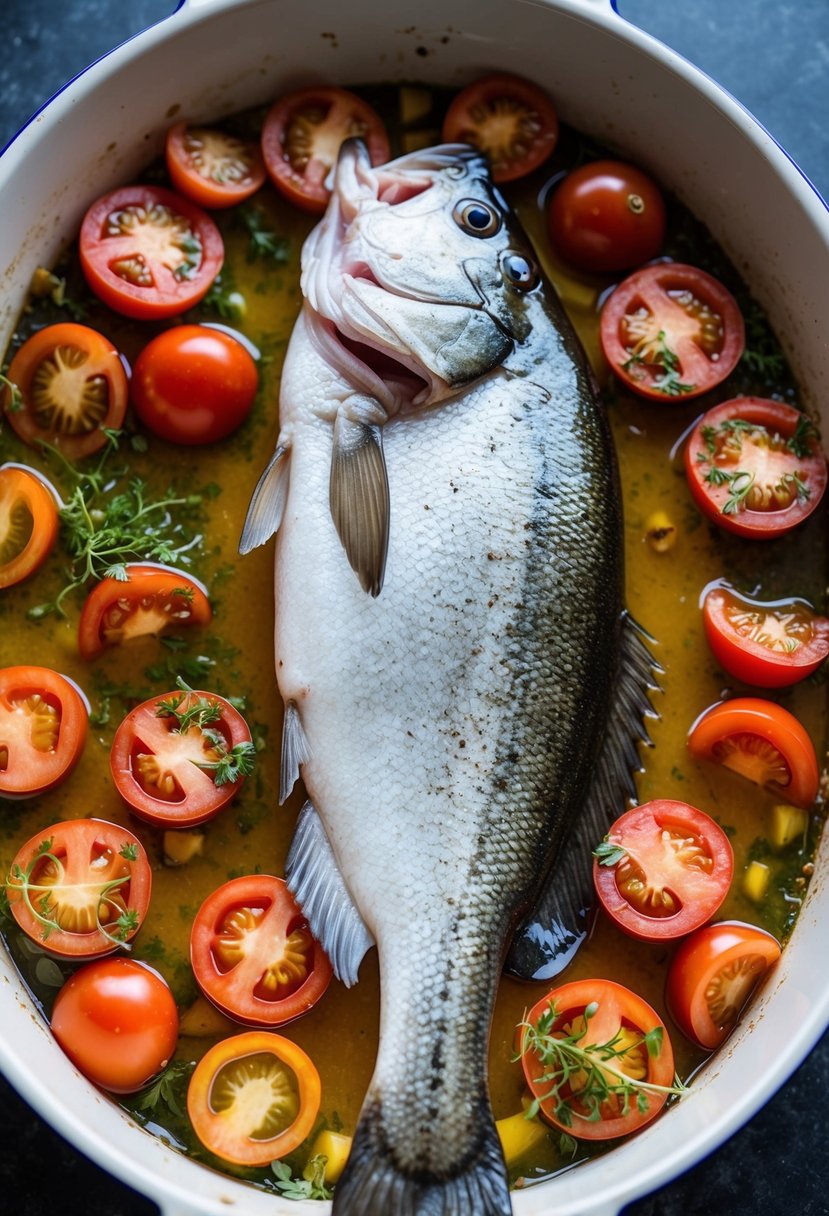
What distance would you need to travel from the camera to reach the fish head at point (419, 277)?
230cm

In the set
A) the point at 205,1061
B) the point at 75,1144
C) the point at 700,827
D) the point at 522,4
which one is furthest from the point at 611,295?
the point at 75,1144

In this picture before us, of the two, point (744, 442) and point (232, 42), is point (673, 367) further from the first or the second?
point (232, 42)

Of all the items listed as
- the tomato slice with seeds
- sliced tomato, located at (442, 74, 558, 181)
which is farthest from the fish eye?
the tomato slice with seeds

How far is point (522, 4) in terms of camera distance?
246 cm

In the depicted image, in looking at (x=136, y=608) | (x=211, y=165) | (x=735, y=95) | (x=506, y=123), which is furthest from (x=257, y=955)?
(x=735, y=95)

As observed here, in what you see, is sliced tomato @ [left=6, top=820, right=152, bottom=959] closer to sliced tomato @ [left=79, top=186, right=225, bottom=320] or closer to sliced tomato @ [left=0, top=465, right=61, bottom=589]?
sliced tomato @ [left=0, top=465, right=61, bottom=589]

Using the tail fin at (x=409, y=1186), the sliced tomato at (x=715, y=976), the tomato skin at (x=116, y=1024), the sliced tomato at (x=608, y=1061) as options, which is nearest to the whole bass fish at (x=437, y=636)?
the tail fin at (x=409, y=1186)

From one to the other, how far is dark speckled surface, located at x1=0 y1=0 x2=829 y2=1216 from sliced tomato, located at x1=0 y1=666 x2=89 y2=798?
64cm

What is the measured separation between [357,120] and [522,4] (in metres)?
0.42

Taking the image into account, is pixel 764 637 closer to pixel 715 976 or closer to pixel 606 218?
pixel 715 976

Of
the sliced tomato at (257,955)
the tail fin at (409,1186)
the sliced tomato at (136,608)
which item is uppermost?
the sliced tomato at (136,608)

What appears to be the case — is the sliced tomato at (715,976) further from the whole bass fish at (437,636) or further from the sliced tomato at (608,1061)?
the whole bass fish at (437,636)

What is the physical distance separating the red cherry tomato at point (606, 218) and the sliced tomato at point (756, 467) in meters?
0.40

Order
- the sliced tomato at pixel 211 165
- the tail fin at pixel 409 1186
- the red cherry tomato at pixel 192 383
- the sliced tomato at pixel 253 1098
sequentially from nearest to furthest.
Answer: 1. the tail fin at pixel 409 1186
2. the sliced tomato at pixel 253 1098
3. the red cherry tomato at pixel 192 383
4. the sliced tomato at pixel 211 165
